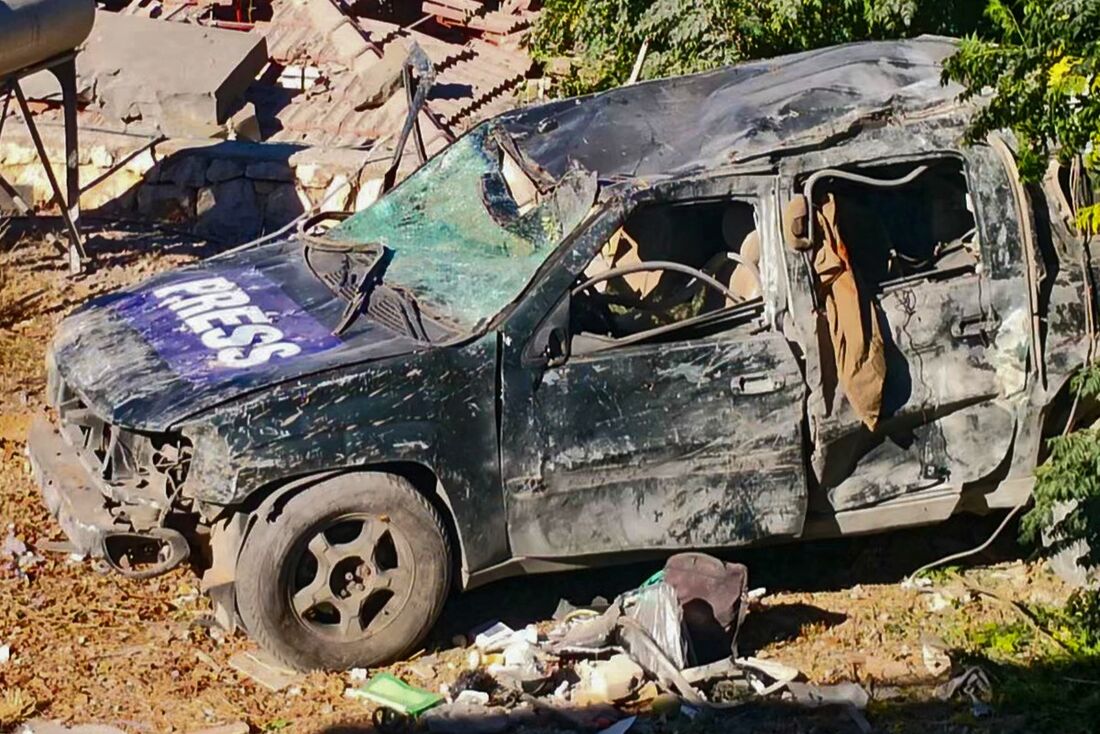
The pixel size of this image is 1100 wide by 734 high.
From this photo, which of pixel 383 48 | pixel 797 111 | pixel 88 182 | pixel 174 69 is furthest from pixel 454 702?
pixel 383 48

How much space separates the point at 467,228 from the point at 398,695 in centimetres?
192

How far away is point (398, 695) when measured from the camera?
5883mm

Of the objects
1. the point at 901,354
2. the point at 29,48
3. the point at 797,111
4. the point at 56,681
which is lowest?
the point at 56,681

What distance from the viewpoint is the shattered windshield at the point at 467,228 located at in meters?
6.29

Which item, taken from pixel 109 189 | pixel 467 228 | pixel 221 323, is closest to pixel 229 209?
pixel 109 189

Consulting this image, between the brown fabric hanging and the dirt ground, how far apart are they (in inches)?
35.7

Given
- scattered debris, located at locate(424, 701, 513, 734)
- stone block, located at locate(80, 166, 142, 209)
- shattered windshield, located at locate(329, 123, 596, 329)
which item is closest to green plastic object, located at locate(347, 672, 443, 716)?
scattered debris, located at locate(424, 701, 513, 734)

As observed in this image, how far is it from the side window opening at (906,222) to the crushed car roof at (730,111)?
251 millimetres

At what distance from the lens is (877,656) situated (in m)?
6.38

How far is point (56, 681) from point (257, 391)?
132 centimetres

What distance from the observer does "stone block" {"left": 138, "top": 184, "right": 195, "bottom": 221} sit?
36.4ft

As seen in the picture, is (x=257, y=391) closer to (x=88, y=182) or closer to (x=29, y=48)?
(x=29, y=48)

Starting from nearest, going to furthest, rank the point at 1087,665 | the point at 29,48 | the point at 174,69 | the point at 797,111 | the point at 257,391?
1. the point at 257,391
2. the point at 1087,665
3. the point at 797,111
4. the point at 29,48
5. the point at 174,69

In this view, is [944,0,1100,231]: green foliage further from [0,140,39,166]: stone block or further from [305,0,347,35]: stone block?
[305,0,347,35]: stone block
